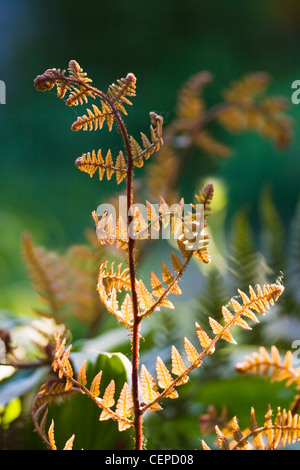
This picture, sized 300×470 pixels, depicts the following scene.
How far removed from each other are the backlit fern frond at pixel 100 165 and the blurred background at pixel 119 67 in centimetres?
85

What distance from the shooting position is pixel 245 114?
0.39 metres

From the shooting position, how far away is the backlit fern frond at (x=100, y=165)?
15 centimetres

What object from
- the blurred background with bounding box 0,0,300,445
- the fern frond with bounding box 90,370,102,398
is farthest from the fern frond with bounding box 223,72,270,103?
the blurred background with bounding box 0,0,300,445

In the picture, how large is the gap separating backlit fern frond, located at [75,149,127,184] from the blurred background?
85 centimetres

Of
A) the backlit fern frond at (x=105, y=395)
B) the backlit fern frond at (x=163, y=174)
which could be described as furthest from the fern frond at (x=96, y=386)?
the backlit fern frond at (x=163, y=174)

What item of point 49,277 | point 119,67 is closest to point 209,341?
point 49,277

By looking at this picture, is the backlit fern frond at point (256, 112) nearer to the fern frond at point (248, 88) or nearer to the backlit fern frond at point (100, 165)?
the fern frond at point (248, 88)

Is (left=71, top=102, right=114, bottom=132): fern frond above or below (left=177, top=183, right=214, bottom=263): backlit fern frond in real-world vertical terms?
above

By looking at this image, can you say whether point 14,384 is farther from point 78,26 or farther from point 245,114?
point 78,26

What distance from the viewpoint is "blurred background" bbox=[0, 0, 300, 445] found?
109 centimetres

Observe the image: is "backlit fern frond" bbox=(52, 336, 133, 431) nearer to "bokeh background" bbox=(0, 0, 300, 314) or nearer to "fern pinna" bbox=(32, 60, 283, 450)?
"fern pinna" bbox=(32, 60, 283, 450)

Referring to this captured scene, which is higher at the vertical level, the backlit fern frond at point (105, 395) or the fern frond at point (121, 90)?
the fern frond at point (121, 90)

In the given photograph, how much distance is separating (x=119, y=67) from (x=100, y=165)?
1035 millimetres
